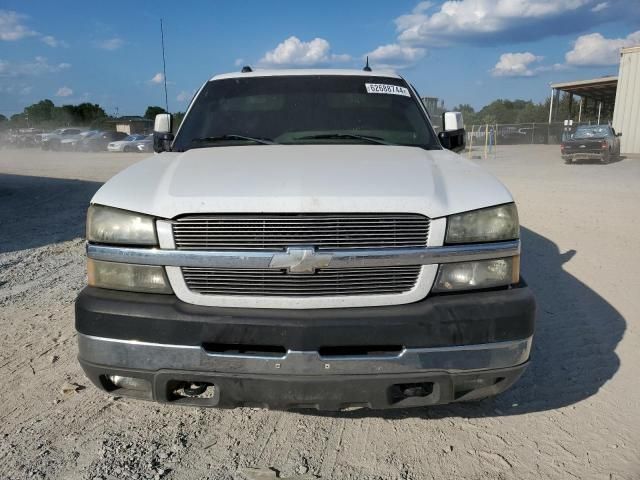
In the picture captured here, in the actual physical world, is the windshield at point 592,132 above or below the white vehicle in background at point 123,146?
above

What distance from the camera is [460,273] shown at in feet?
7.79

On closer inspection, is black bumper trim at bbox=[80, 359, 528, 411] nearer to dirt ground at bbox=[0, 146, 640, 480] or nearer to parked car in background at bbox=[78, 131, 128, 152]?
dirt ground at bbox=[0, 146, 640, 480]

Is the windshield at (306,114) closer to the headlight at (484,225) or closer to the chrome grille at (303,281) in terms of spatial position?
the headlight at (484,225)

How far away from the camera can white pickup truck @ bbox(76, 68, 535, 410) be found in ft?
7.32

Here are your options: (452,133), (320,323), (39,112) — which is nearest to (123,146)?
(452,133)

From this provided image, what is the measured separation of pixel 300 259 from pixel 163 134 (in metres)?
2.27

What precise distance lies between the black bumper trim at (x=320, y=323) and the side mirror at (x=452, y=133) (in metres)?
1.84

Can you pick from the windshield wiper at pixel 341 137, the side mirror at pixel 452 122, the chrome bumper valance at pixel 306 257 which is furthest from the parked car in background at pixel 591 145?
the chrome bumper valance at pixel 306 257

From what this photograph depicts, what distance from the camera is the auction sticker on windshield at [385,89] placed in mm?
3918

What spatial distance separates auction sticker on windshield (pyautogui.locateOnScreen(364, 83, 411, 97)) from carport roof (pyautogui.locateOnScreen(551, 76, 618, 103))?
124ft

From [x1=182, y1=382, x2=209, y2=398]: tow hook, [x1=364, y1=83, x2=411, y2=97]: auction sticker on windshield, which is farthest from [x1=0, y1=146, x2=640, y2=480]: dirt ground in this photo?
[x1=364, y1=83, x2=411, y2=97]: auction sticker on windshield

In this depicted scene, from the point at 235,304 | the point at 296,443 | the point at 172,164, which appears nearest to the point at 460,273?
the point at 235,304

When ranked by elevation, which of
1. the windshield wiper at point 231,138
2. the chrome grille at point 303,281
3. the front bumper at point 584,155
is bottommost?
the front bumper at point 584,155

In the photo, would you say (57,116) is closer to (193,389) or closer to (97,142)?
(97,142)
